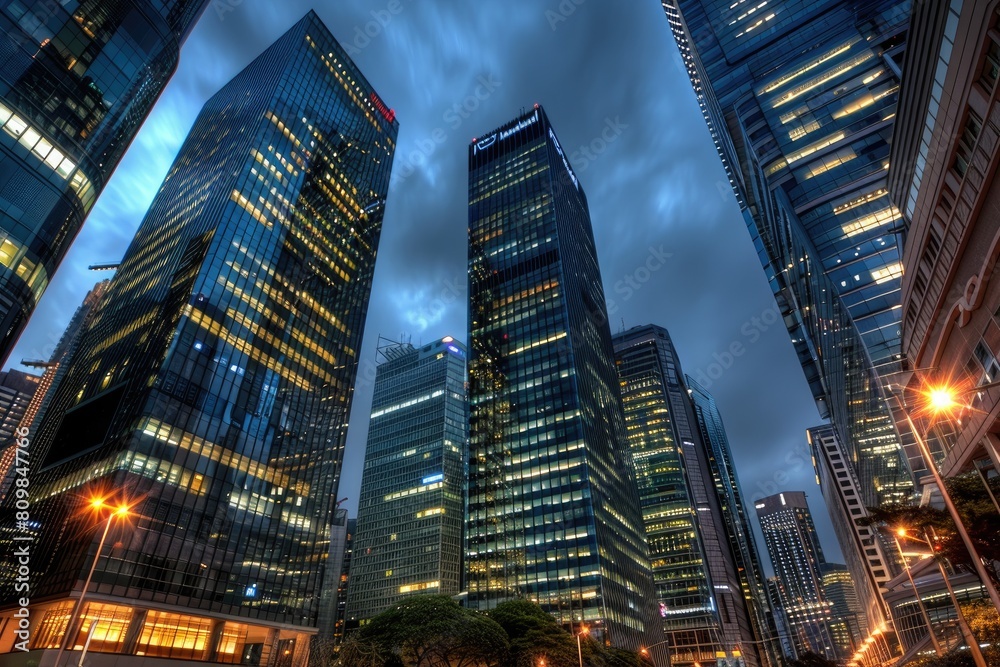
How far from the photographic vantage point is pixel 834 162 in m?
69.3

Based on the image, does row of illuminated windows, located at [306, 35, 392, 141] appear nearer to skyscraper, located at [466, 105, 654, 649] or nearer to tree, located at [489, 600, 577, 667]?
skyscraper, located at [466, 105, 654, 649]

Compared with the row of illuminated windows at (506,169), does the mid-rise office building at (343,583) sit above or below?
below

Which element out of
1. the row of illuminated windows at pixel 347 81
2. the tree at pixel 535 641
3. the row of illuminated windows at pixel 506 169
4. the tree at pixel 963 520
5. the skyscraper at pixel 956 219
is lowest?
the tree at pixel 535 641

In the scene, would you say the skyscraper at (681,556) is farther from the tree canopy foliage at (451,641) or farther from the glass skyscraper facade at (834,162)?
the tree canopy foliage at (451,641)

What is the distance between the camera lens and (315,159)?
94375mm

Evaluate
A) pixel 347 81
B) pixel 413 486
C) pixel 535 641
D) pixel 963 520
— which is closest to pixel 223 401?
pixel 535 641

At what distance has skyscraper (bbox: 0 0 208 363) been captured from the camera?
39.8m

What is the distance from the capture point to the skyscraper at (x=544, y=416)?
9931 cm

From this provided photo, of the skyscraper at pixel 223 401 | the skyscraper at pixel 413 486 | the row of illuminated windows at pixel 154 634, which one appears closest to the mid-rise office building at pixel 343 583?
the skyscraper at pixel 413 486

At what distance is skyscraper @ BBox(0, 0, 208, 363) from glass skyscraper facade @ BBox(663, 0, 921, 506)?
79474mm

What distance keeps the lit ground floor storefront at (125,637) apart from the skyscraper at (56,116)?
25776 millimetres

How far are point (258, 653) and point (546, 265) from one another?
103 m

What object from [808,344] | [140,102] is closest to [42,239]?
[140,102]

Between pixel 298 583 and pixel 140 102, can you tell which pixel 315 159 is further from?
pixel 298 583
